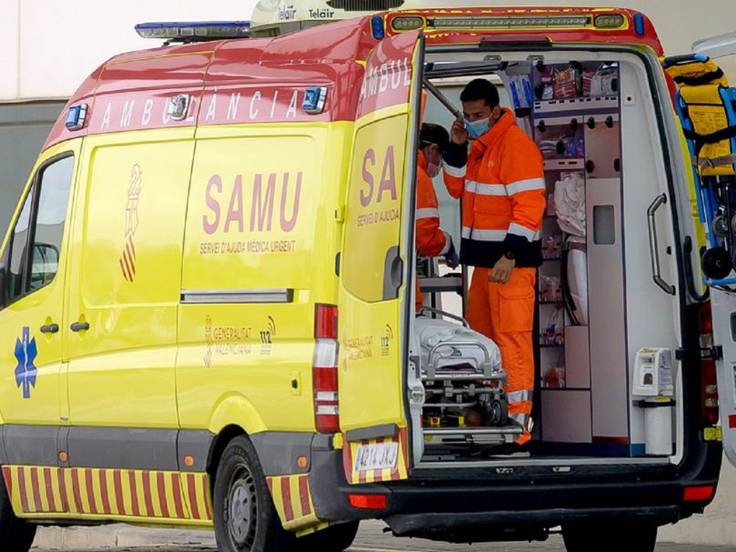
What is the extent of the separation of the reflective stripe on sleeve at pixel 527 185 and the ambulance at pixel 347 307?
298 mm

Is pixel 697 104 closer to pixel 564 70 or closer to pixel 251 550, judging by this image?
pixel 564 70

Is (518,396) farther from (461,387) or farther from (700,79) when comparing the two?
(700,79)

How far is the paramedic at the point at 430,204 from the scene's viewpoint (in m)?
10.9

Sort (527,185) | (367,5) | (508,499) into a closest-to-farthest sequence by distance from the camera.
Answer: (508,499), (527,185), (367,5)

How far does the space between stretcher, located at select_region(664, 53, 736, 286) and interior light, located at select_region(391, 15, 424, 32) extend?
1.26 meters

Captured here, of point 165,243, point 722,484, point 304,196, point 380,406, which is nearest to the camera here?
point 380,406

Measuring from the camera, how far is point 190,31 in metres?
11.8

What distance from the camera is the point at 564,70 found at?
10812 millimetres

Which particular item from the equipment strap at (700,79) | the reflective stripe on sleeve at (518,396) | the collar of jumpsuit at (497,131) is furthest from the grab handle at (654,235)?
the collar of jumpsuit at (497,131)

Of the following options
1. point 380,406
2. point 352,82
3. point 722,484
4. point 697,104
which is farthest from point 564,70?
point 722,484

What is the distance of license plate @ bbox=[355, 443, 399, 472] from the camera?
8984mm

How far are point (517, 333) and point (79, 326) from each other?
211cm

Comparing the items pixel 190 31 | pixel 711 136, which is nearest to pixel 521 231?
pixel 711 136

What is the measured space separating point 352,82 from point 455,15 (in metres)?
0.51
